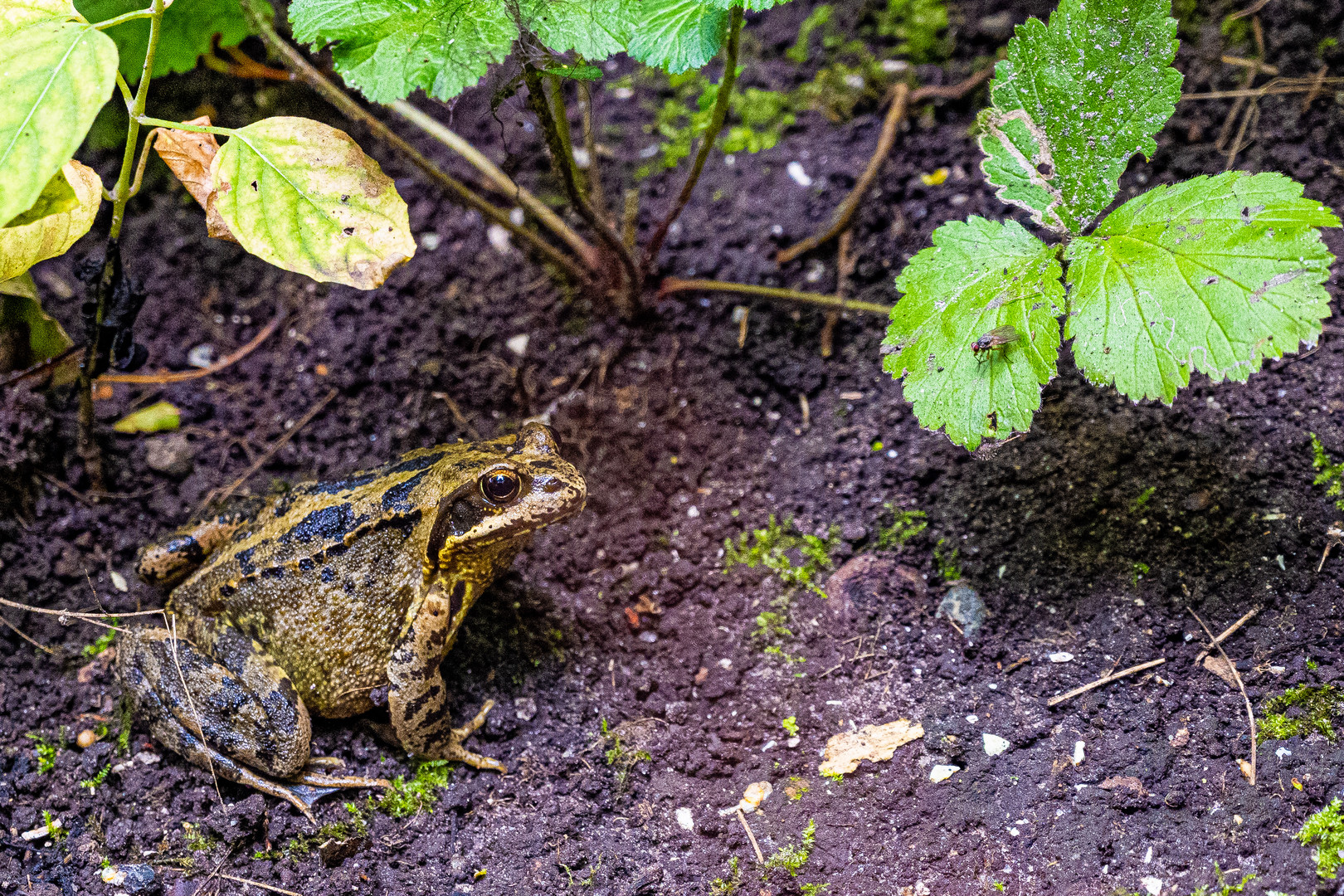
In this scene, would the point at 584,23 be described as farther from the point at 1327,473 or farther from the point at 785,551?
the point at 1327,473

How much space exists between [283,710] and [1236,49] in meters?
4.77

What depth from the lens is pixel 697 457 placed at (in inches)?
151

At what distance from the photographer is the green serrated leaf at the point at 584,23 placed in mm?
2646

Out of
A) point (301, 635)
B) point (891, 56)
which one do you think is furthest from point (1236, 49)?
point (301, 635)

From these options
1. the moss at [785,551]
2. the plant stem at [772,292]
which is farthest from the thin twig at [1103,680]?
the plant stem at [772,292]

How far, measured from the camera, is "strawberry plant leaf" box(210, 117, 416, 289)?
8.40ft

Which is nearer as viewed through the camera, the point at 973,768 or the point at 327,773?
the point at 973,768

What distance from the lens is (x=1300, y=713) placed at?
2713 mm

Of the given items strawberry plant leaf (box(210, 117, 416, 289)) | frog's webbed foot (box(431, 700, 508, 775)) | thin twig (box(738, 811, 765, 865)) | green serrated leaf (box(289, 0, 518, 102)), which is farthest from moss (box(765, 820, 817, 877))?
green serrated leaf (box(289, 0, 518, 102))

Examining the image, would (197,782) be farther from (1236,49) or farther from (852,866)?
(1236,49)

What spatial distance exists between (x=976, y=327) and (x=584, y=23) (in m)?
1.49

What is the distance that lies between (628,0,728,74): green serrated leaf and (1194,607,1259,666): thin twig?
244 cm

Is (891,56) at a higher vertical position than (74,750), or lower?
higher

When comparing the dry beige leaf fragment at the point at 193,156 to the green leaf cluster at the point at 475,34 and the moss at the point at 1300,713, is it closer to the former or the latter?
the green leaf cluster at the point at 475,34
